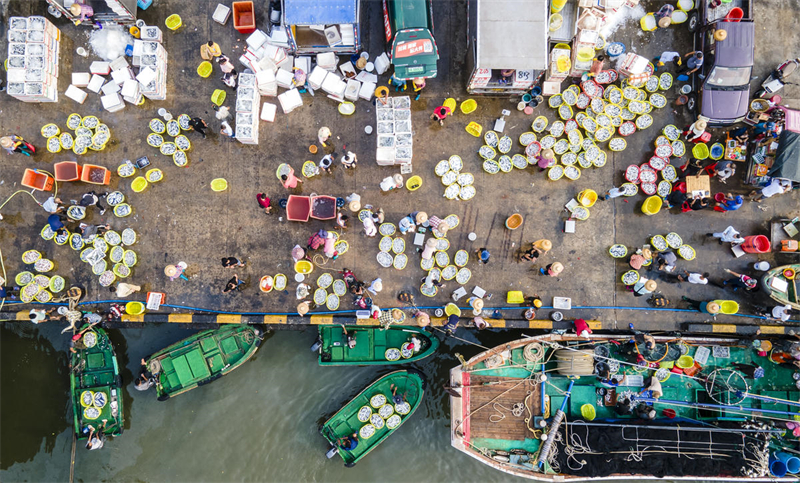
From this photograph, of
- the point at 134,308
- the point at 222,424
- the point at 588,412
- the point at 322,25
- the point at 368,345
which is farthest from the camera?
the point at 222,424

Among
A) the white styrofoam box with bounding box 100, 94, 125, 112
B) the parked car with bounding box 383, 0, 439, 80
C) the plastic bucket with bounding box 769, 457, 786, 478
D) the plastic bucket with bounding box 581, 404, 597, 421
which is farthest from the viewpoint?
the plastic bucket with bounding box 581, 404, 597, 421

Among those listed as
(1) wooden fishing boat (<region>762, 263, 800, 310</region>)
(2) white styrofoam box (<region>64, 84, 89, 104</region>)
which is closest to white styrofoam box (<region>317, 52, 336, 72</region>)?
(2) white styrofoam box (<region>64, 84, 89, 104</region>)

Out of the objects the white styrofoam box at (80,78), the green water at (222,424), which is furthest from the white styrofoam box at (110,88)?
the green water at (222,424)

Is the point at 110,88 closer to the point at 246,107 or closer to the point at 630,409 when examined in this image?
the point at 246,107

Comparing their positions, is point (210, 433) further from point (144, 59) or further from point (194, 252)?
point (144, 59)

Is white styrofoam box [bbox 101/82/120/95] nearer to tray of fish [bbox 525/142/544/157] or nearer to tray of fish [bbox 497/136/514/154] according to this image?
tray of fish [bbox 497/136/514/154]

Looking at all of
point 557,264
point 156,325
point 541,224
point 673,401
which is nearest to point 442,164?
point 541,224

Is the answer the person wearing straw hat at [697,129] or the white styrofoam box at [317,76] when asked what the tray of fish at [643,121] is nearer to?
the person wearing straw hat at [697,129]

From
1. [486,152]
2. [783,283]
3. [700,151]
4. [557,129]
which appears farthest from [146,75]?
[783,283]
